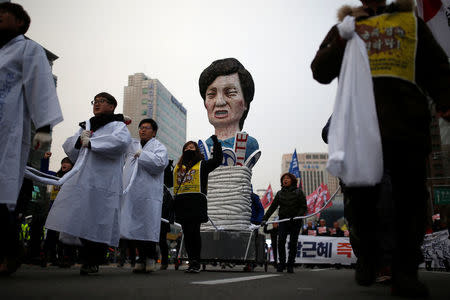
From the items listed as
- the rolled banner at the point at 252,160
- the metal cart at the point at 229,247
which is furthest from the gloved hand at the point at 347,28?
the rolled banner at the point at 252,160

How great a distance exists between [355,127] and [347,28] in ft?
2.06

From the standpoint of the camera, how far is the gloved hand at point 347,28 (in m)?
2.48

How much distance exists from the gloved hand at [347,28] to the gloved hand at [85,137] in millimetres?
2887

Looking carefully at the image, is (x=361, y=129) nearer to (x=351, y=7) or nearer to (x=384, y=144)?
(x=384, y=144)

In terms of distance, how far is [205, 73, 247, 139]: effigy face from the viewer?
11375 millimetres

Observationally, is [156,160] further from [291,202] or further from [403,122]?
[403,122]

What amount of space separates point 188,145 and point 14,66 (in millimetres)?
3030

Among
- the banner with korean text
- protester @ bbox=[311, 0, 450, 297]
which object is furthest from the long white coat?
the banner with korean text

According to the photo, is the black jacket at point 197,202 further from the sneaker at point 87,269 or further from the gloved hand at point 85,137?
the gloved hand at point 85,137

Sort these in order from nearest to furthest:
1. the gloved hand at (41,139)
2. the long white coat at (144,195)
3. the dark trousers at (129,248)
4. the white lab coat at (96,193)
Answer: the gloved hand at (41,139) → the white lab coat at (96,193) → the long white coat at (144,195) → the dark trousers at (129,248)

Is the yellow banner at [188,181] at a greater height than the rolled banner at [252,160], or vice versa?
the rolled banner at [252,160]

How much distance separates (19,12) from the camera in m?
3.37

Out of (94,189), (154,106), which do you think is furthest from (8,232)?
(154,106)

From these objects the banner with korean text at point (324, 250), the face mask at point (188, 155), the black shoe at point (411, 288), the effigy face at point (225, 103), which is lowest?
the banner with korean text at point (324, 250)
